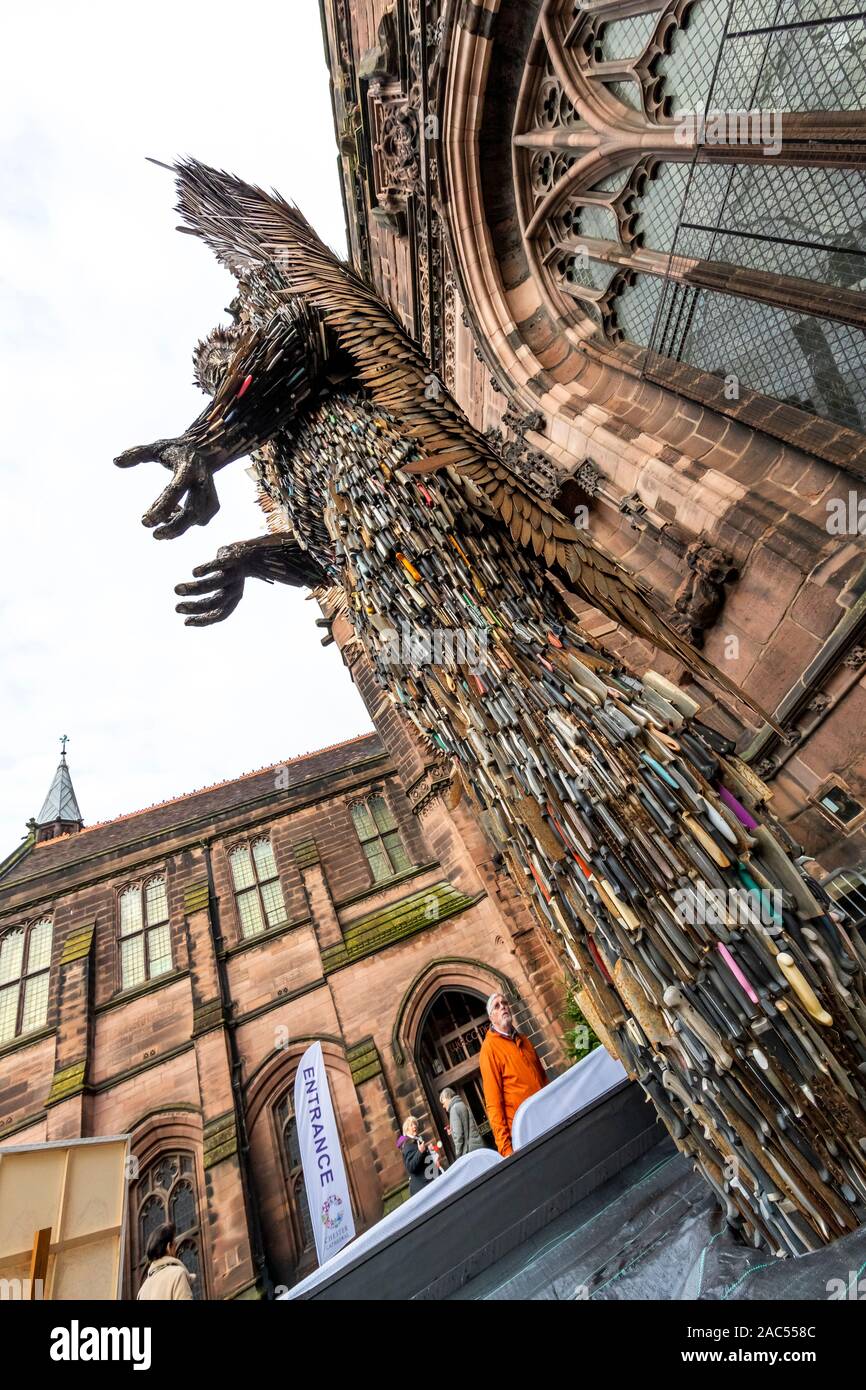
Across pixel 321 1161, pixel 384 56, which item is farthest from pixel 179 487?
pixel 321 1161

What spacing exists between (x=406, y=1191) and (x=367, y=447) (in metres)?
10.1

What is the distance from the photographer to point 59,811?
80.6 feet

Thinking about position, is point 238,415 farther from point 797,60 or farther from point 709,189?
point 797,60

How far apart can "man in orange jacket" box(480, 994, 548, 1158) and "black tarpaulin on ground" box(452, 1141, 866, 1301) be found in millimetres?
1514

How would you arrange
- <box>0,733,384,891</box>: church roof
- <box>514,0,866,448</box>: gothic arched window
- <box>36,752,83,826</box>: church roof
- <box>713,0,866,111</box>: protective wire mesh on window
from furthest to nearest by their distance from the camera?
<box>36,752,83,826</box>: church roof → <box>0,733,384,891</box>: church roof → <box>514,0,866,448</box>: gothic arched window → <box>713,0,866,111</box>: protective wire mesh on window

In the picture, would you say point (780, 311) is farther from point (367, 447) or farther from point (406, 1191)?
point (406, 1191)

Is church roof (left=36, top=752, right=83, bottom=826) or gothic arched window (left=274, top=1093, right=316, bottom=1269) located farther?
church roof (left=36, top=752, right=83, bottom=826)

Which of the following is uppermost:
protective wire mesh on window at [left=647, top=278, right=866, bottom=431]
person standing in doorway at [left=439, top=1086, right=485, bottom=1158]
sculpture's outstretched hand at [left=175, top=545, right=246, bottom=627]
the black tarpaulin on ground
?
sculpture's outstretched hand at [left=175, top=545, right=246, bottom=627]

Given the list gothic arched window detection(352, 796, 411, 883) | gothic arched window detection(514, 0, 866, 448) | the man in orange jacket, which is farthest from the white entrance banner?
gothic arched window detection(514, 0, 866, 448)

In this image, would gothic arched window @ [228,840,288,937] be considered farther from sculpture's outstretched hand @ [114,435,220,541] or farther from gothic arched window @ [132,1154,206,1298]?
sculpture's outstretched hand @ [114,435,220,541]

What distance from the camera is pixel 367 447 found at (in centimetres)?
377

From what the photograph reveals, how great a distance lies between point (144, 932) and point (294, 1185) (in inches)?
222

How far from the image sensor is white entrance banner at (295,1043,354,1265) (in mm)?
7887

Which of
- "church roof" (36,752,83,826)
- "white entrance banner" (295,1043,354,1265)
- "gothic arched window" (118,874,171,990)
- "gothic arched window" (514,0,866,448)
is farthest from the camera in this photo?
"church roof" (36,752,83,826)
